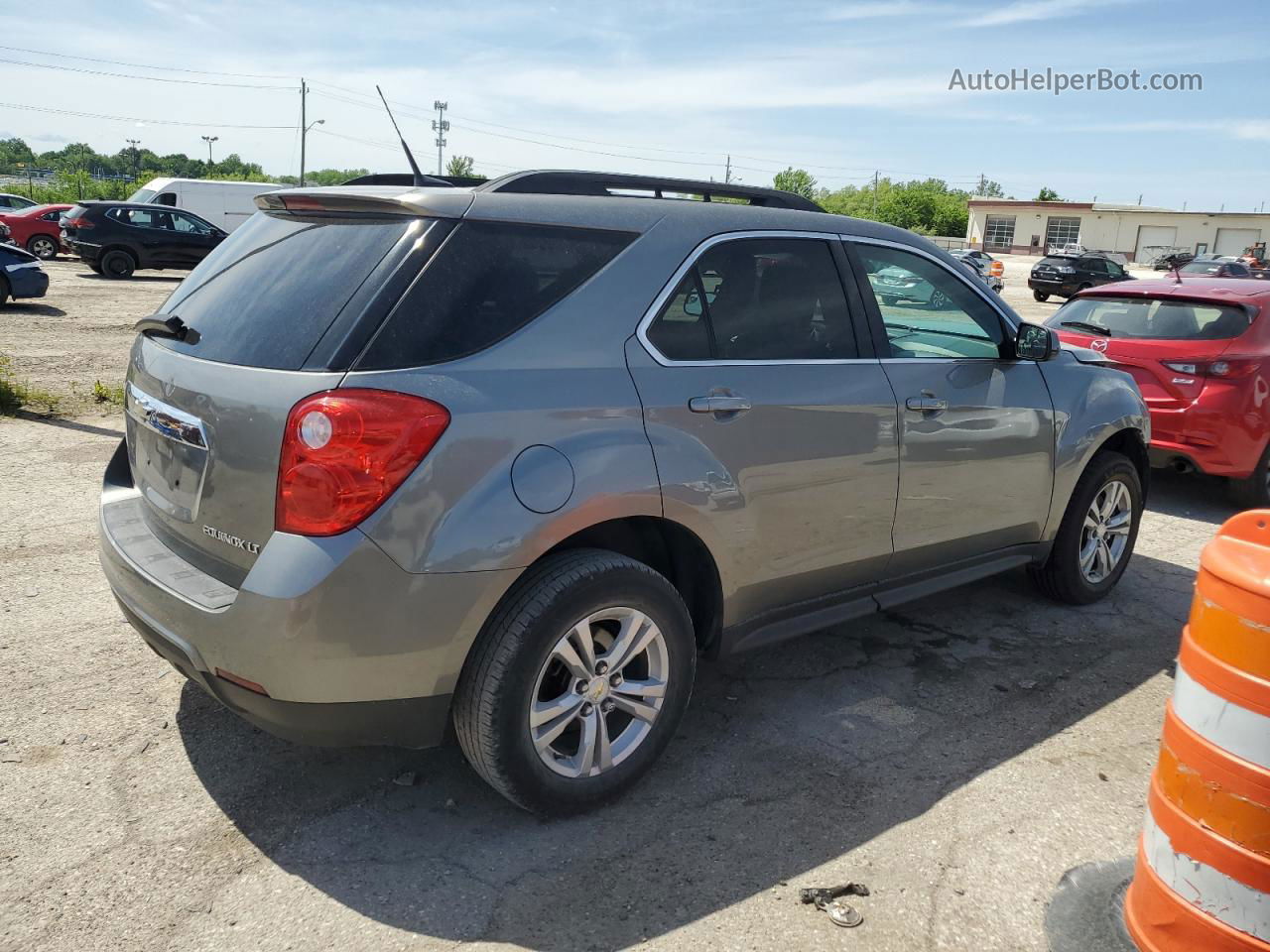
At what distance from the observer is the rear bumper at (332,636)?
2553 millimetres

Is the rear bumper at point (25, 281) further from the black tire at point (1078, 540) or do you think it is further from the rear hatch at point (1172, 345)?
the black tire at point (1078, 540)

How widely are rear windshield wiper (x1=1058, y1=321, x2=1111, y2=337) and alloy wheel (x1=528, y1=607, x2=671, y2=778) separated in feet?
18.8

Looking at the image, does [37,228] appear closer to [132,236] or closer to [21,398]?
[132,236]

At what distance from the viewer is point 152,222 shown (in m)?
22.8

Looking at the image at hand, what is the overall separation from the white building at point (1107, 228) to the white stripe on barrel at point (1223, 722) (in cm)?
8410

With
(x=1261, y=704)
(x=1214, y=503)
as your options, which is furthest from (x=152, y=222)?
(x=1261, y=704)

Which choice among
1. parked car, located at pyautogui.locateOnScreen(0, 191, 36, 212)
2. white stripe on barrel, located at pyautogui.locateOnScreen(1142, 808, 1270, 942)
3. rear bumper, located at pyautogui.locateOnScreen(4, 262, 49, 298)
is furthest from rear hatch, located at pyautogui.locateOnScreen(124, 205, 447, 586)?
parked car, located at pyautogui.locateOnScreen(0, 191, 36, 212)

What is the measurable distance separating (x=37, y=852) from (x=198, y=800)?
43 cm

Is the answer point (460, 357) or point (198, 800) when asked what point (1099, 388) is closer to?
point (460, 357)

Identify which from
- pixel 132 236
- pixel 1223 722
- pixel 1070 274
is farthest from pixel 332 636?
pixel 1070 274

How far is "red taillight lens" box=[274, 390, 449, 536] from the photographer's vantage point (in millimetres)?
2553

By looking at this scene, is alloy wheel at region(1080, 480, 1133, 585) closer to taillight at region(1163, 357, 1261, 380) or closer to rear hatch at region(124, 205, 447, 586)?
taillight at region(1163, 357, 1261, 380)

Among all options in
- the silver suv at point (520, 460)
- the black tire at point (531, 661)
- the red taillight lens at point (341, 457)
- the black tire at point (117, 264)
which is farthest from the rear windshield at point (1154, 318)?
the black tire at point (117, 264)

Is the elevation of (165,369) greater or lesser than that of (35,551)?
greater
